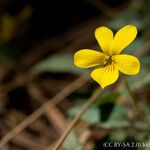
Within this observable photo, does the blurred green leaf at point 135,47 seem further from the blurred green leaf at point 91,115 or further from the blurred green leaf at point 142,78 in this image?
the blurred green leaf at point 91,115

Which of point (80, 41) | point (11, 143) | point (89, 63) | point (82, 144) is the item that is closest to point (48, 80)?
point (80, 41)

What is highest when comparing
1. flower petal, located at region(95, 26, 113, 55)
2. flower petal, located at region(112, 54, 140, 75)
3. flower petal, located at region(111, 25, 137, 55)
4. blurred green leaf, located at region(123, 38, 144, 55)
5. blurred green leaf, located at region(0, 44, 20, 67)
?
blurred green leaf, located at region(0, 44, 20, 67)

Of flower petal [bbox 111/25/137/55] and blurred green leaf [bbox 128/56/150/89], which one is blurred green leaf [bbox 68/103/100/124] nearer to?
blurred green leaf [bbox 128/56/150/89]

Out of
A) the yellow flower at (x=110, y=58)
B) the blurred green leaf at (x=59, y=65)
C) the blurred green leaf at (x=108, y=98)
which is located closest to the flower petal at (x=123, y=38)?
the yellow flower at (x=110, y=58)

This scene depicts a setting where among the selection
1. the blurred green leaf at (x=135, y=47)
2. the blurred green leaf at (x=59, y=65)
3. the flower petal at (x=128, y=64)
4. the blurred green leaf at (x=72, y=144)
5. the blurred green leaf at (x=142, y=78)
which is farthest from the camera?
the blurred green leaf at (x=59, y=65)

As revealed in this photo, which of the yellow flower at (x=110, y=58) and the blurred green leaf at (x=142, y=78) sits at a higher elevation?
the blurred green leaf at (x=142, y=78)

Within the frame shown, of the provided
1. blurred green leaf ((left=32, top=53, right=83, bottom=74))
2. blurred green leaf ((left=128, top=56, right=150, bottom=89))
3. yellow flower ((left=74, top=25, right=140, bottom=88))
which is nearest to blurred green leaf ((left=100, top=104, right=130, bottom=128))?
blurred green leaf ((left=128, top=56, right=150, bottom=89))
